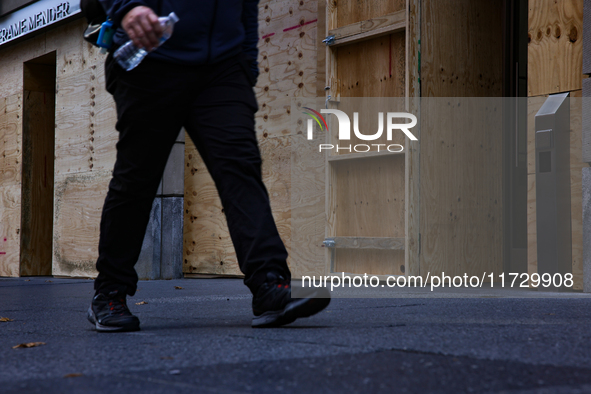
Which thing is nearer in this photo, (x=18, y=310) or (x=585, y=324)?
(x=585, y=324)

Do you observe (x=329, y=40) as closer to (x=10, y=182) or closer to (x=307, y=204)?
(x=307, y=204)

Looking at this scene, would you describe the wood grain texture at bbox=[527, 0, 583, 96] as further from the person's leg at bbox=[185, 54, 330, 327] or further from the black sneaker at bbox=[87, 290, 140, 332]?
the black sneaker at bbox=[87, 290, 140, 332]

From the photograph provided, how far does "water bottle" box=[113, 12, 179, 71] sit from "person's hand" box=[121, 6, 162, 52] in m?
0.03

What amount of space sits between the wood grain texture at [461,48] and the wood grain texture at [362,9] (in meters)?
0.28

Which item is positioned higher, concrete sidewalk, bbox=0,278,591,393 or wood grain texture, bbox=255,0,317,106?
wood grain texture, bbox=255,0,317,106

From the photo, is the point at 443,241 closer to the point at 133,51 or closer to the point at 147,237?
the point at 147,237

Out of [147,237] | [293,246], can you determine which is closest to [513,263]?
[293,246]

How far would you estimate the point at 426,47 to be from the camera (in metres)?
5.69

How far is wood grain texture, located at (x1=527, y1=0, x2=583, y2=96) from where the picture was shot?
188 inches

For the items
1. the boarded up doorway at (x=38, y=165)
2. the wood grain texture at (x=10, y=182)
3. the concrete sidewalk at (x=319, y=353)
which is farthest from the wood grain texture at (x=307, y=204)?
the wood grain texture at (x=10, y=182)

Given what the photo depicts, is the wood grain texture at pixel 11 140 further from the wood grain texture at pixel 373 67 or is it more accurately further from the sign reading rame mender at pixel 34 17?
the wood grain texture at pixel 373 67

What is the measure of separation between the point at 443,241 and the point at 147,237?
3.17 metres

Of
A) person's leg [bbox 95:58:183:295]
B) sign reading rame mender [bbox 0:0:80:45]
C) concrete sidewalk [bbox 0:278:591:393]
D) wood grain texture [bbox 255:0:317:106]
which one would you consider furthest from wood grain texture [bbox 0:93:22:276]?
person's leg [bbox 95:58:183:295]

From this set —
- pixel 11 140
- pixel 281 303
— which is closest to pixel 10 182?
pixel 11 140
